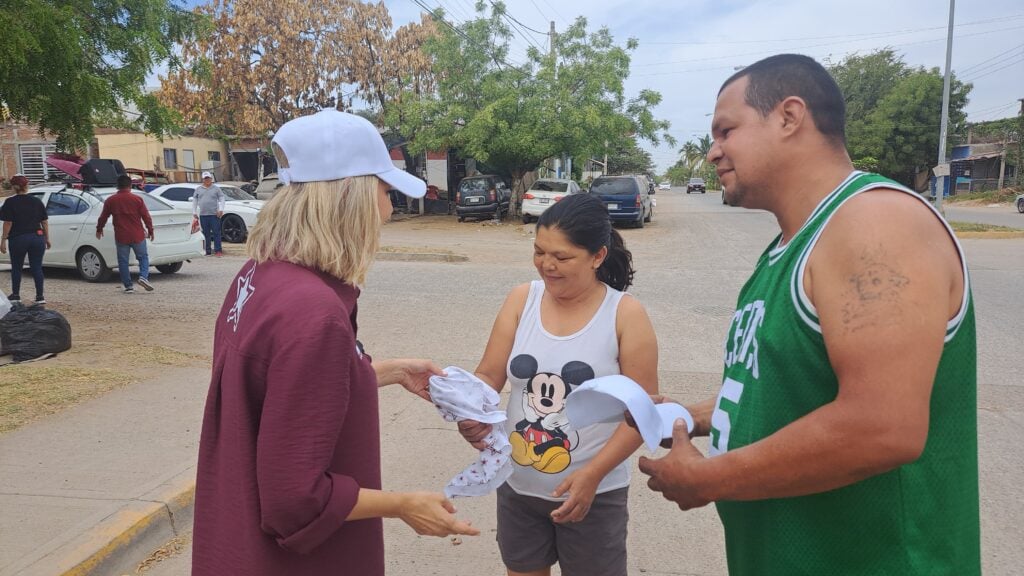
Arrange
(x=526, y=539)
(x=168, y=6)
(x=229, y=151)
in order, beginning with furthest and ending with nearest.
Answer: (x=229, y=151)
(x=168, y=6)
(x=526, y=539)

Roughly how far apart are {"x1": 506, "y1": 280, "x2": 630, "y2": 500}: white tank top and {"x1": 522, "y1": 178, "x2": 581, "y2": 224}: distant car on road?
67.9 feet

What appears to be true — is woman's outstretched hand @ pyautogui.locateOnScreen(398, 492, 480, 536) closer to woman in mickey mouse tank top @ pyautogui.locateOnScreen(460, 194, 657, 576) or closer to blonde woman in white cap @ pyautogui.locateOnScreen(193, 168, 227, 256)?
woman in mickey mouse tank top @ pyautogui.locateOnScreen(460, 194, 657, 576)

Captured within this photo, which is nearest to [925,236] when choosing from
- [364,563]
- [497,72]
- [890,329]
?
[890,329]

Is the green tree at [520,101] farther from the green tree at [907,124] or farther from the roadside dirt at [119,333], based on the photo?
the green tree at [907,124]

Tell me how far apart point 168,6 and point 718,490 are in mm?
9767

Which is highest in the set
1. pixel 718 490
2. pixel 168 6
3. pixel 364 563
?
pixel 168 6

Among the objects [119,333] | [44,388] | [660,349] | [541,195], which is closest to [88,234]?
[119,333]

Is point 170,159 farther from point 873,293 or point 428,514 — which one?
point 873,293

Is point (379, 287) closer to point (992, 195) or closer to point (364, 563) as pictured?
point (364, 563)

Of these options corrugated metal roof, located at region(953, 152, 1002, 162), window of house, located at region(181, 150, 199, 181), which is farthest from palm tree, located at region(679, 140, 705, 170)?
window of house, located at region(181, 150, 199, 181)

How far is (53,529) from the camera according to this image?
11.2ft

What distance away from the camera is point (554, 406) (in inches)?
90.7

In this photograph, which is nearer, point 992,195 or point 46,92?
point 46,92

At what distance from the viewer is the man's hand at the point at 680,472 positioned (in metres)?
1.44
